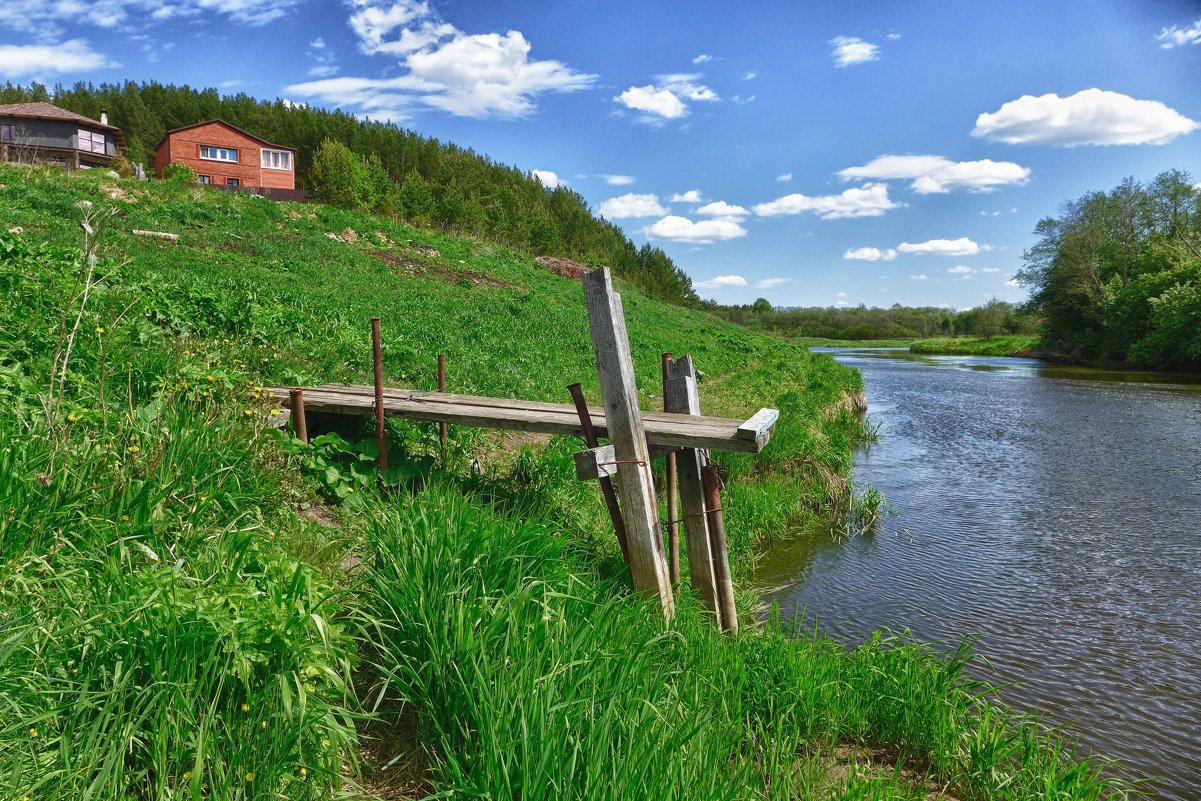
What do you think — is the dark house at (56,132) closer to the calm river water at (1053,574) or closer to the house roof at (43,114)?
the house roof at (43,114)

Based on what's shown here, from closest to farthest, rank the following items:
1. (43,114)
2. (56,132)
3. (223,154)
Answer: (43,114)
(56,132)
(223,154)

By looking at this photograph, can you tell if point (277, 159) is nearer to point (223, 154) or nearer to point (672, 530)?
point (223, 154)

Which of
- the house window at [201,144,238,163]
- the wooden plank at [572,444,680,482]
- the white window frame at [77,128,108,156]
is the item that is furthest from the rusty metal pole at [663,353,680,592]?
the white window frame at [77,128,108,156]

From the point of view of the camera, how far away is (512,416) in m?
5.67

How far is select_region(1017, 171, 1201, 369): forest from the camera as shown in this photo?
35750 mm

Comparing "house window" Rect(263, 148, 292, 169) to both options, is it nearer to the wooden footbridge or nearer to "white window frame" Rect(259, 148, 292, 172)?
"white window frame" Rect(259, 148, 292, 172)

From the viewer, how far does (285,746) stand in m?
2.32

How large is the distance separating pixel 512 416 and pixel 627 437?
1.50 meters

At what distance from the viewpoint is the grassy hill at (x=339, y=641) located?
2.32m

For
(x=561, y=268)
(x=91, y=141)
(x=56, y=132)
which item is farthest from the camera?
(x=91, y=141)


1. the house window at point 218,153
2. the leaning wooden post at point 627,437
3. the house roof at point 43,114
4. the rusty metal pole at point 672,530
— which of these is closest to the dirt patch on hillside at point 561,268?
the house window at point 218,153

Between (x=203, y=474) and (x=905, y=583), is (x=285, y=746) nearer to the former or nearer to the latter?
(x=203, y=474)

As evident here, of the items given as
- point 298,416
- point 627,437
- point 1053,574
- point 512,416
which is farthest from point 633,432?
point 1053,574

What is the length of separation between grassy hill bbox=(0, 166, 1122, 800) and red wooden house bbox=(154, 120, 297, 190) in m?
50.6
